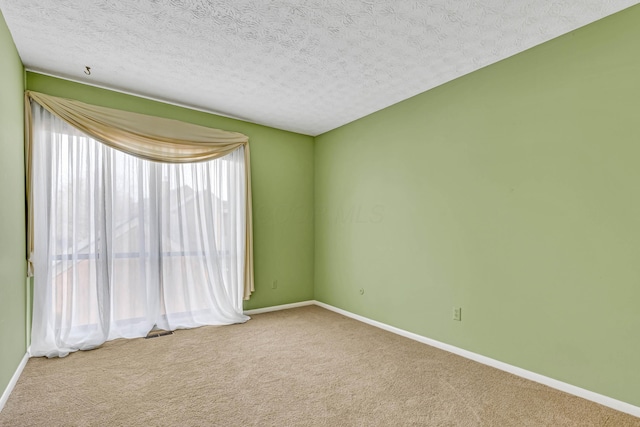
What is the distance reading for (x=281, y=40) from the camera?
242 cm

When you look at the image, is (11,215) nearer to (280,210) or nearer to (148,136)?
(148,136)

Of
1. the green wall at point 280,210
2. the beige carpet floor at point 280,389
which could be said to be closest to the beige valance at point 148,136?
the green wall at point 280,210

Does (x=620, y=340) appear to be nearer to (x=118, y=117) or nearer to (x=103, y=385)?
(x=103, y=385)

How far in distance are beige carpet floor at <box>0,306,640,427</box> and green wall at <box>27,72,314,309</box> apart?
1.32 m

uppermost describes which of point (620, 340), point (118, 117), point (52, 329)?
point (118, 117)

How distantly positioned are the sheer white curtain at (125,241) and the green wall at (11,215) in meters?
0.21

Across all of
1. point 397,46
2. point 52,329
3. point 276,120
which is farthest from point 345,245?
point 52,329

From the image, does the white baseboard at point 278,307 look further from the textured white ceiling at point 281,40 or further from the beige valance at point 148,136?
the textured white ceiling at point 281,40

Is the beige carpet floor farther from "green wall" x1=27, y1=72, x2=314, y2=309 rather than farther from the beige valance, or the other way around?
"green wall" x1=27, y1=72, x2=314, y2=309

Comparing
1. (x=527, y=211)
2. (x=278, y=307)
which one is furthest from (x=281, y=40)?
(x=278, y=307)

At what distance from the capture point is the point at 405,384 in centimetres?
239

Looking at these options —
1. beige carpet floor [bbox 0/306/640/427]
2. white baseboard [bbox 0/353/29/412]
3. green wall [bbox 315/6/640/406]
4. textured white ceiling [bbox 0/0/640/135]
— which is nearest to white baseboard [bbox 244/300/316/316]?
beige carpet floor [bbox 0/306/640/427]

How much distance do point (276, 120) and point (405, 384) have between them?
10.9 ft

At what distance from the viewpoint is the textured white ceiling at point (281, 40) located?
2.08m
